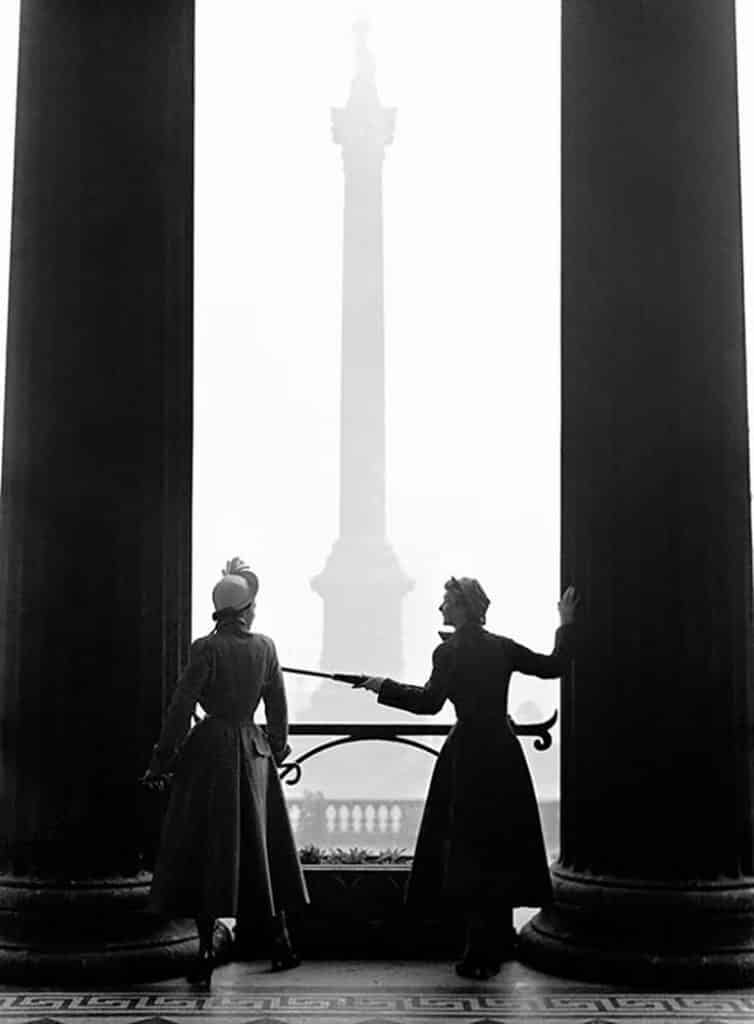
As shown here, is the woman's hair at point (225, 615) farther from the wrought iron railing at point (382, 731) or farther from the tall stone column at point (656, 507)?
the tall stone column at point (656, 507)

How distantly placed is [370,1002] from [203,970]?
67 cm

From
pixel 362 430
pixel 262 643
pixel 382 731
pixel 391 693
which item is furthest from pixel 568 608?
pixel 362 430

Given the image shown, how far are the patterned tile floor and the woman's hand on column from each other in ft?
4.53

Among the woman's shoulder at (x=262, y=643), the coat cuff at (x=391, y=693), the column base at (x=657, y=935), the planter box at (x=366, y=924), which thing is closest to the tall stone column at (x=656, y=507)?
the column base at (x=657, y=935)

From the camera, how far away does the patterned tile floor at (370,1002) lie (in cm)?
536

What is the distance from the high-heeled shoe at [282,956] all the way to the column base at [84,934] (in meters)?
0.32

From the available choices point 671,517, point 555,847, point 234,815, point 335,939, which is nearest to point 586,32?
point 671,517

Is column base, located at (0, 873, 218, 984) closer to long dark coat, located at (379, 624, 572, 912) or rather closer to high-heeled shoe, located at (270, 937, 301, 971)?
high-heeled shoe, located at (270, 937, 301, 971)

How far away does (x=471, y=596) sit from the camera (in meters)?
6.33

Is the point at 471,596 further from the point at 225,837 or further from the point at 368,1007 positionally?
the point at 368,1007

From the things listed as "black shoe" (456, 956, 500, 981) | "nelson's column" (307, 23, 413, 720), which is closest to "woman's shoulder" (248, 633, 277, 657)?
"black shoe" (456, 956, 500, 981)

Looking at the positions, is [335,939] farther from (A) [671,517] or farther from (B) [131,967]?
(A) [671,517]

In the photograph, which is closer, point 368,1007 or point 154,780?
point 368,1007

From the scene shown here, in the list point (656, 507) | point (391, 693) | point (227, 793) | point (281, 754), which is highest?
point (656, 507)
